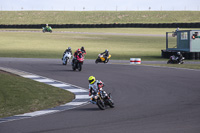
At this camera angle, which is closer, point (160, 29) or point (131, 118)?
point (131, 118)

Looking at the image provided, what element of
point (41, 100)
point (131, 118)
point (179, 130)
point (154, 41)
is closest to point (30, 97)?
point (41, 100)

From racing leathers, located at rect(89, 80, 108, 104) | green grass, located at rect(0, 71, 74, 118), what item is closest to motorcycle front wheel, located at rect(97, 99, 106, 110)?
racing leathers, located at rect(89, 80, 108, 104)

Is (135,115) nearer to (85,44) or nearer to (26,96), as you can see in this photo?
(26,96)

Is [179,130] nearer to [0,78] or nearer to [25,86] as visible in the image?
[25,86]

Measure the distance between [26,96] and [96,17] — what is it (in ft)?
311

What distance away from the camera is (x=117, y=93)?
15.2 m

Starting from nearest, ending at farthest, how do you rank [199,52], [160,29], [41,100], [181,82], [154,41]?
[41,100], [181,82], [199,52], [154,41], [160,29]

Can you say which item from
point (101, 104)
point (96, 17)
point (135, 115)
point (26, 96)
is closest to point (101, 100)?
point (101, 104)

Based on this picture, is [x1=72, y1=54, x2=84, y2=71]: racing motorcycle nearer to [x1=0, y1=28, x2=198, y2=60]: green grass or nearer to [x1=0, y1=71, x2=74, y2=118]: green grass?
[x1=0, y1=71, x2=74, y2=118]: green grass

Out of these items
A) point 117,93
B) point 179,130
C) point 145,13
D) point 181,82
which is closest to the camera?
point 179,130

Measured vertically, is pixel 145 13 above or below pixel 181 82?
above

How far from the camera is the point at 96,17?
108 meters

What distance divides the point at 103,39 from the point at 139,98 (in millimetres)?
44419

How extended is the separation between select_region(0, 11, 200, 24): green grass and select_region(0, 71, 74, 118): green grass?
274 ft
